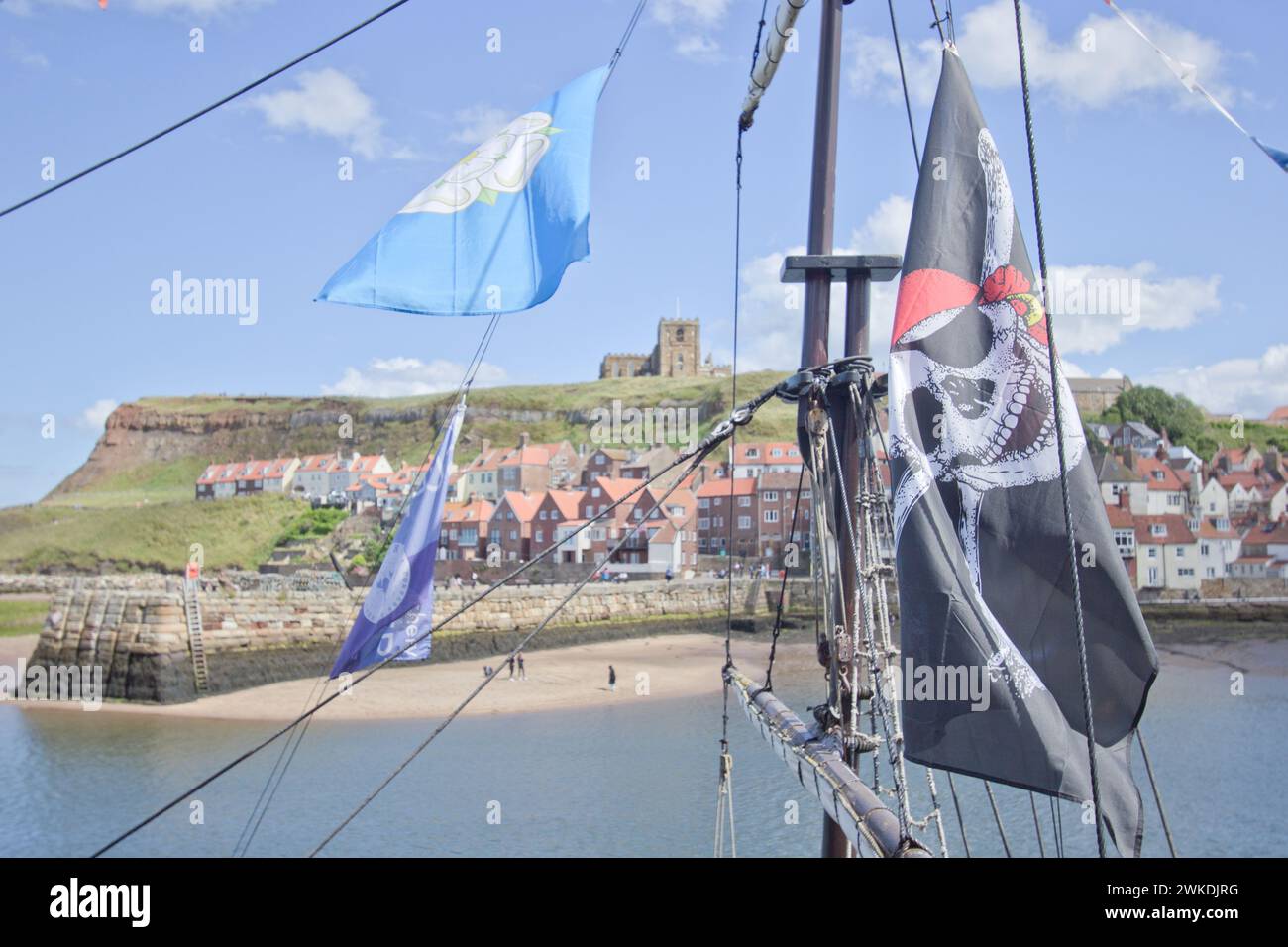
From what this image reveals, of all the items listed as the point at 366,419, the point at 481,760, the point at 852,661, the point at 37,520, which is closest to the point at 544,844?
the point at 481,760

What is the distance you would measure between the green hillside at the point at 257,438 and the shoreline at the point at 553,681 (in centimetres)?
6087

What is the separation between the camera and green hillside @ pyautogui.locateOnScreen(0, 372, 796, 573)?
112 meters

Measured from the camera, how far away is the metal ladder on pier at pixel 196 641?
41031 millimetres

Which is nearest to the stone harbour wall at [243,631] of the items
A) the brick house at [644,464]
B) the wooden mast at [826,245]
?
the brick house at [644,464]

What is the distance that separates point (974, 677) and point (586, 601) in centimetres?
5555

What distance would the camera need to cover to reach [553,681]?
144 ft

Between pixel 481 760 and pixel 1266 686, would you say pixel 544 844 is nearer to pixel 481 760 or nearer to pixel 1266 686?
pixel 481 760

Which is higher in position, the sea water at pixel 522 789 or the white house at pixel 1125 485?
the white house at pixel 1125 485

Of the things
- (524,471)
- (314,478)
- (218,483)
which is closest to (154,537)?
(314,478)

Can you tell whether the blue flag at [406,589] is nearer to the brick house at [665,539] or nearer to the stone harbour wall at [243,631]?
the stone harbour wall at [243,631]

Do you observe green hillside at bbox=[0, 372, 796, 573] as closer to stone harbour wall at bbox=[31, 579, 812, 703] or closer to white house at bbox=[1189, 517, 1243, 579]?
white house at bbox=[1189, 517, 1243, 579]

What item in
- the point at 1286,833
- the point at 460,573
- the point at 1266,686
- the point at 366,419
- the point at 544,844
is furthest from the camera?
the point at 366,419

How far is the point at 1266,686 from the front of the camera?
44219 millimetres

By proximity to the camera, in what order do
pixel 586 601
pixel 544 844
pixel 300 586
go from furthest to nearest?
1. pixel 300 586
2. pixel 586 601
3. pixel 544 844
